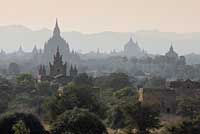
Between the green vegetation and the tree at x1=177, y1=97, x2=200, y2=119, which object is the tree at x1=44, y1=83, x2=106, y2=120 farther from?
the tree at x1=177, y1=97, x2=200, y2=119

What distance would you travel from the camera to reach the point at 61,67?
77750 millimetres

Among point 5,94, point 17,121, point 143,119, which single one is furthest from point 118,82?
point 17,121

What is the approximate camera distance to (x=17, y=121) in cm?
3275

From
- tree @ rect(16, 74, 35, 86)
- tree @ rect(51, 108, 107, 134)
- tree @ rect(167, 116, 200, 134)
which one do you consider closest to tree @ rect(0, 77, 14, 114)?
tree @ rect(16, 74, 35, 86)

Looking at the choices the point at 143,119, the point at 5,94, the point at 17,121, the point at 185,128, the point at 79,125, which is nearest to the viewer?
the point at 17,121

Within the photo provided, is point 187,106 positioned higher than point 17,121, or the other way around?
point 17,121

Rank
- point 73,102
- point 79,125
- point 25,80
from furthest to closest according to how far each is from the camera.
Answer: point 25,80, point 73,102, point 79,125

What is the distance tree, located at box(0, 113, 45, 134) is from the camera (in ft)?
108

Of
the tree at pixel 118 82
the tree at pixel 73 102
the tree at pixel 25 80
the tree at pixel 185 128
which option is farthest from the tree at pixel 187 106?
the tree at pixel 118 82

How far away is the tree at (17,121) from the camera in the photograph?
108 ft

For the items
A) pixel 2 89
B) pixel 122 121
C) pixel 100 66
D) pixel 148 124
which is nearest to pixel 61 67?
pixel 2 89

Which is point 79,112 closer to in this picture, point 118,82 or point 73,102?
point 73,102

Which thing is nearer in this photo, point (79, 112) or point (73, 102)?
point (79, 112)

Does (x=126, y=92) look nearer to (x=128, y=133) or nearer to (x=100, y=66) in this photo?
(x=128, y=133)
